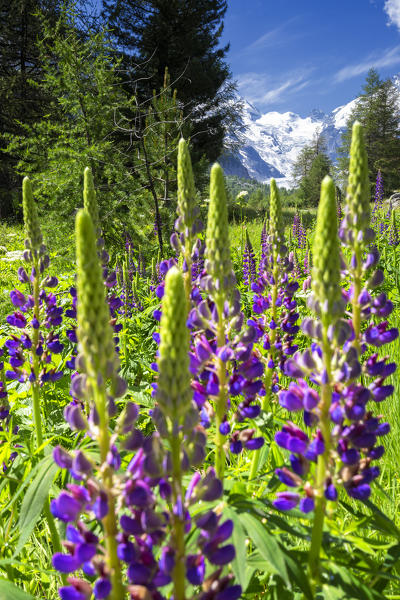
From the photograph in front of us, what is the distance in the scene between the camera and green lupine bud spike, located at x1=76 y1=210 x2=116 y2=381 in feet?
2.87

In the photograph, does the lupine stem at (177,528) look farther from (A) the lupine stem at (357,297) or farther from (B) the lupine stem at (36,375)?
(B) the lupine stem at (36,375)

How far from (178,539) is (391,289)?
19.0 feet

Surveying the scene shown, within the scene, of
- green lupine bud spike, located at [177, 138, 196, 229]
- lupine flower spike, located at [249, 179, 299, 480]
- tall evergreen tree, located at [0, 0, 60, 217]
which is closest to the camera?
green lupine bud spike, located at [177, 138, 196, 229]

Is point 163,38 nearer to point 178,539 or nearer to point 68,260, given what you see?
point 68,260

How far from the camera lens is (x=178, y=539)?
897 millimetres

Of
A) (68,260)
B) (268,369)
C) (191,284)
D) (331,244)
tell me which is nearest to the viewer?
(331,244)

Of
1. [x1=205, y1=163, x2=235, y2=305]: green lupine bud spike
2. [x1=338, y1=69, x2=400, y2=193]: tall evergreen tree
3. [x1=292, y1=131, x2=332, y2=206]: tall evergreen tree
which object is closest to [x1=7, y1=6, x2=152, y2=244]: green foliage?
[x1=205, y1=163, x2=235, y2=305]: green lupine bud spike

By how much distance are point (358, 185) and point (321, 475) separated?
0.99 meters

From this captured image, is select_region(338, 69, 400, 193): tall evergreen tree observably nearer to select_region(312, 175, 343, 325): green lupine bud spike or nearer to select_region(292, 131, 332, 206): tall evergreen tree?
select_region(292, 131, 332, 206): tall evergreen tree

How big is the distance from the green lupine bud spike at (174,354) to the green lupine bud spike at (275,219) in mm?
1471

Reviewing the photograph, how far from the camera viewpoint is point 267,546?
39.4 inches

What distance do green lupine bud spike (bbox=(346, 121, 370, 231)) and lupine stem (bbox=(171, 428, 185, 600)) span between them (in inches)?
41.5

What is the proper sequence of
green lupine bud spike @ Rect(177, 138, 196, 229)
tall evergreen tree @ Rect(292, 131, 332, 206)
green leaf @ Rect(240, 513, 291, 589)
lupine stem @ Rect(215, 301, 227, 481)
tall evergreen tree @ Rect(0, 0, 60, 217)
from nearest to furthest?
green leaf @ Rect(240, 513, 291, 589), lupine stem @ Rect(215, 301, 227, 481), green lupine bud spike @ Rect(177, 138, 196, 229), tall evergreen tree @ Rect(0, 0, 60, 217), tall evergreen tree @ Rect(292, 131, 332, 206)

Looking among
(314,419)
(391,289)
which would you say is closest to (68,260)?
(391,289)
